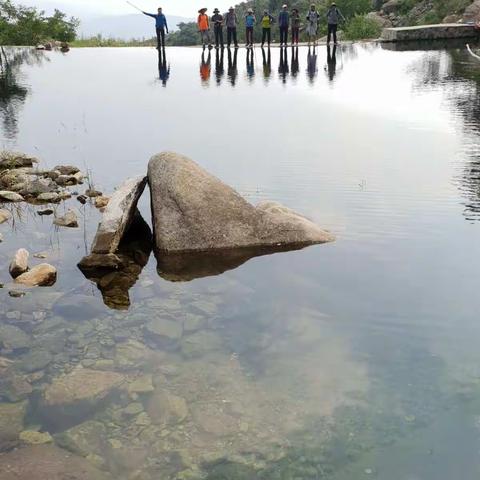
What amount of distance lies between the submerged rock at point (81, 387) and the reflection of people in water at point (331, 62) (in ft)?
63.3

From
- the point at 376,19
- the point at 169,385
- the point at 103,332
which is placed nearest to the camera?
the point at 169,385

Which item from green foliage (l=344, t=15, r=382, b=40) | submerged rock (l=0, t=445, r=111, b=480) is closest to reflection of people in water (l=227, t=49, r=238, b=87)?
green foliage (l=344, t=15, r=382, b=40)

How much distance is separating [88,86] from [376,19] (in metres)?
33.7

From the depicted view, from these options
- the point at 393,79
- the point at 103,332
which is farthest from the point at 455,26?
→ the point at 103,332

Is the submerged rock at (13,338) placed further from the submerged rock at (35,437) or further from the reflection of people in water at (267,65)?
the reflection of people in water at (267,65)

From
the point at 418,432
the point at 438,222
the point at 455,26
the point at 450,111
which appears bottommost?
the point at 418,432

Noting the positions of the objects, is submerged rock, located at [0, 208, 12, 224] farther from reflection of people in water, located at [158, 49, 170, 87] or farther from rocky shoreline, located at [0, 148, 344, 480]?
reflection of people in water, located at [158, 49, 170, 87]

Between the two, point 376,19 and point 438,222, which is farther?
point 376,19

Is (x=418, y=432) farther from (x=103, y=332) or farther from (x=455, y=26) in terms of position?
(x=455, y=26)

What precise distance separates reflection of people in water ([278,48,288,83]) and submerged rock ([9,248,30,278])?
1665 centimetres

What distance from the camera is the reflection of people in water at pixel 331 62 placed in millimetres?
24523

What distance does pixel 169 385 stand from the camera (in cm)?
520

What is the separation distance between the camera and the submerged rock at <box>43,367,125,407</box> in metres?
4.98

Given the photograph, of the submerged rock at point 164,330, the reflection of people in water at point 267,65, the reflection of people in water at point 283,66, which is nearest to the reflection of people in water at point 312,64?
the reflection of people in water at point 283,66
